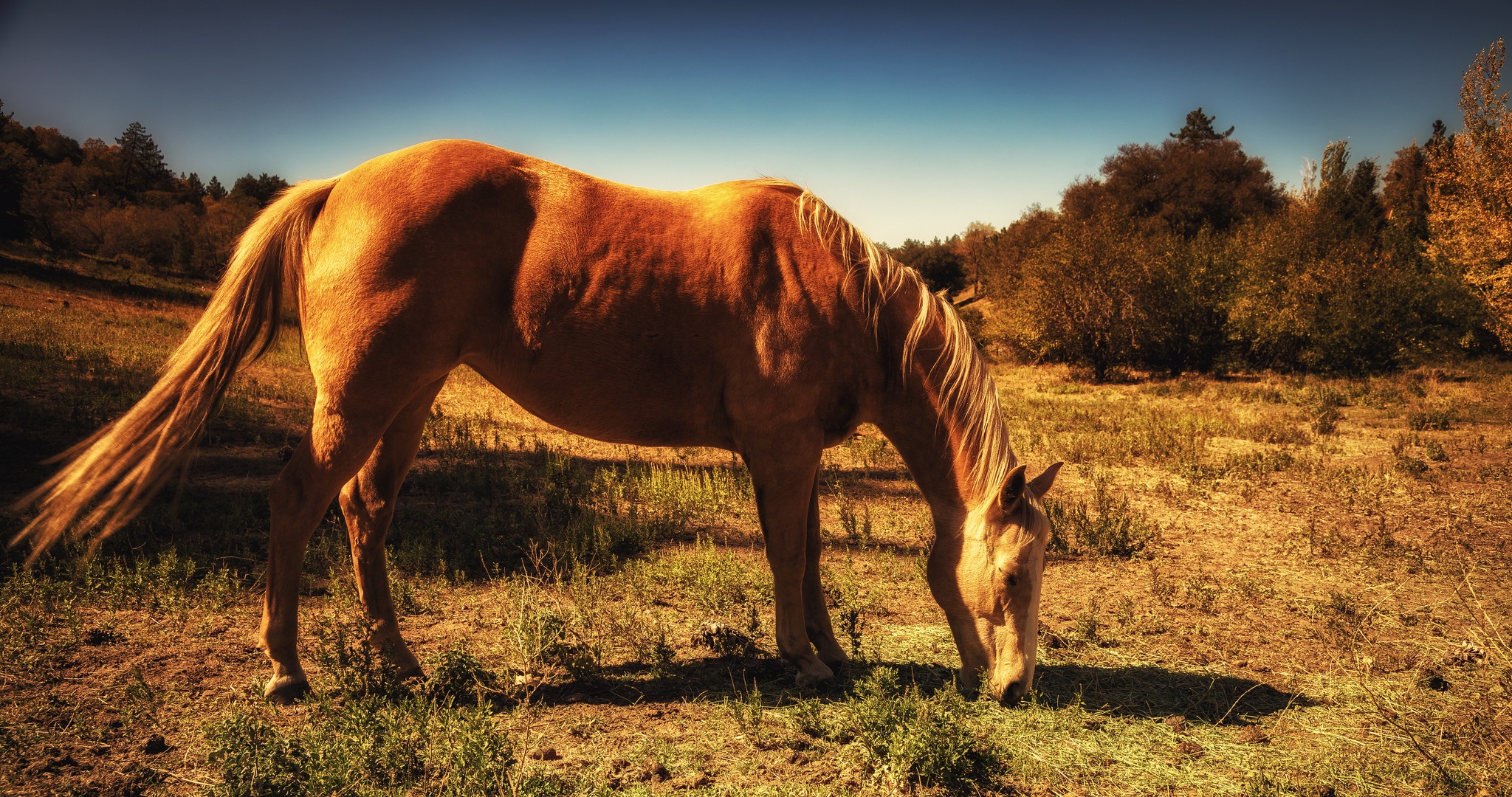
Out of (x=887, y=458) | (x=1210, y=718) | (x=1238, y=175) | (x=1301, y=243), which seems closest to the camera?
(x=1210, y=718)

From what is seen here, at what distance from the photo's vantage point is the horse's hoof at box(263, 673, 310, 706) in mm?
3374

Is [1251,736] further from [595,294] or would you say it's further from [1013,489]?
[595,294]

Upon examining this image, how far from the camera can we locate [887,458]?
1041 centimetres

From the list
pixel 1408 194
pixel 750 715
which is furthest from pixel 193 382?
pixel 1408 194

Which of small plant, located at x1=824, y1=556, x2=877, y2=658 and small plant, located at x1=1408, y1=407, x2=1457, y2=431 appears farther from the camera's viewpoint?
small plant, located at x1=1408, y1=407, x2=1457, y2=431

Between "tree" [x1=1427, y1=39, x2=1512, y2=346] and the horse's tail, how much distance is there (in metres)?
22.3

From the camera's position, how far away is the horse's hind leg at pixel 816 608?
13.4ft

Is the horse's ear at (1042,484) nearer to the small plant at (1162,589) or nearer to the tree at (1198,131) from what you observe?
the small plant at (1162,589)

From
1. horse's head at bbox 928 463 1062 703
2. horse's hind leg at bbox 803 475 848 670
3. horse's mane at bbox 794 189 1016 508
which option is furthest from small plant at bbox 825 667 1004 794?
horse's mane at bbox 794 189 1016 508

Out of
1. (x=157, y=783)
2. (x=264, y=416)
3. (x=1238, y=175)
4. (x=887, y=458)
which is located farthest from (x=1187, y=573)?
(x=1238, y=175)

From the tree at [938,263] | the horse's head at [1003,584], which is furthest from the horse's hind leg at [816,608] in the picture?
the tree at [938,263]

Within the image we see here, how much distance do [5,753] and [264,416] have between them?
7.43 m

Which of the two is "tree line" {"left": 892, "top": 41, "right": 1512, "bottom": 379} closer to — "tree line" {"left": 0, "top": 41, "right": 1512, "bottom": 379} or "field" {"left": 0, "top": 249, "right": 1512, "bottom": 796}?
"tree line" {"left": 0, "top": 41, "right": 1512, "bottom": 379}

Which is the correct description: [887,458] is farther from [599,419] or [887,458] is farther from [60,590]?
[60,590]
